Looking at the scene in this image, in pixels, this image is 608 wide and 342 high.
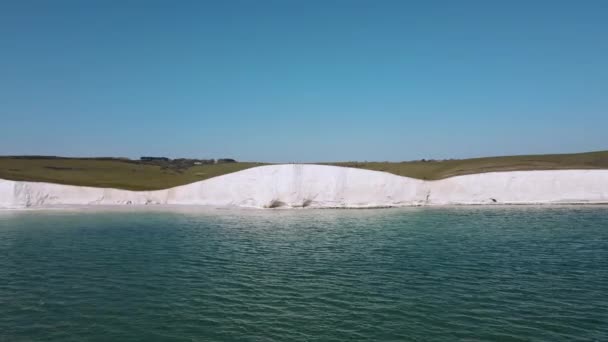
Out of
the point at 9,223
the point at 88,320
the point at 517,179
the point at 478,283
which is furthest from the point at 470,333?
the point at 517,179

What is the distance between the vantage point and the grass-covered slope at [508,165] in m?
63.9

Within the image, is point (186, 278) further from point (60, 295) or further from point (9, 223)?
point (9, 223)

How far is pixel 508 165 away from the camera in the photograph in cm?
6812

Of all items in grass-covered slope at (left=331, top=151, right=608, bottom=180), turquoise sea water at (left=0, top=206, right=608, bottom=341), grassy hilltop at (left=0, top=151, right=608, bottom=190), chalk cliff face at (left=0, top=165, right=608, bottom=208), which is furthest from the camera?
grassy hilltop at (left=0, top=151, right=608, bottom=190)

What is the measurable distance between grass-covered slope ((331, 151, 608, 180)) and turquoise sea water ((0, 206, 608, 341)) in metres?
31.1

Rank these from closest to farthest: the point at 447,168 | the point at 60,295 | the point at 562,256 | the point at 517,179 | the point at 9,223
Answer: the point at 60,295, the point at 562,256, the point at 9,223, the point at 517,179, the point at 447,168

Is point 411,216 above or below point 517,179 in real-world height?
below

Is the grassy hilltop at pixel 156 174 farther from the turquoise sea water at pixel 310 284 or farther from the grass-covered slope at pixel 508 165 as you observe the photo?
the turquoise sea water at pixel 310 284

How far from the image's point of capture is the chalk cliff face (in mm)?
57219

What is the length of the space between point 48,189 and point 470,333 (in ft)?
203

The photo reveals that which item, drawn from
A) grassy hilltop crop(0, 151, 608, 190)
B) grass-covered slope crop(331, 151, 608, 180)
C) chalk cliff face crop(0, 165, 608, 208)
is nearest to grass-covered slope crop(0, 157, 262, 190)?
grassy hilltop crop(0, 151, 608, 190)

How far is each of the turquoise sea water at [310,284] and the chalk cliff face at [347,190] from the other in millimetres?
22589

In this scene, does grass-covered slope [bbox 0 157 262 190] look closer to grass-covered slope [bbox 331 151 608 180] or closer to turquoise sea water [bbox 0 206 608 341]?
turquoise sea water [bbox 0 206 608 341]

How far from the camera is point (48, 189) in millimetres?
59469
